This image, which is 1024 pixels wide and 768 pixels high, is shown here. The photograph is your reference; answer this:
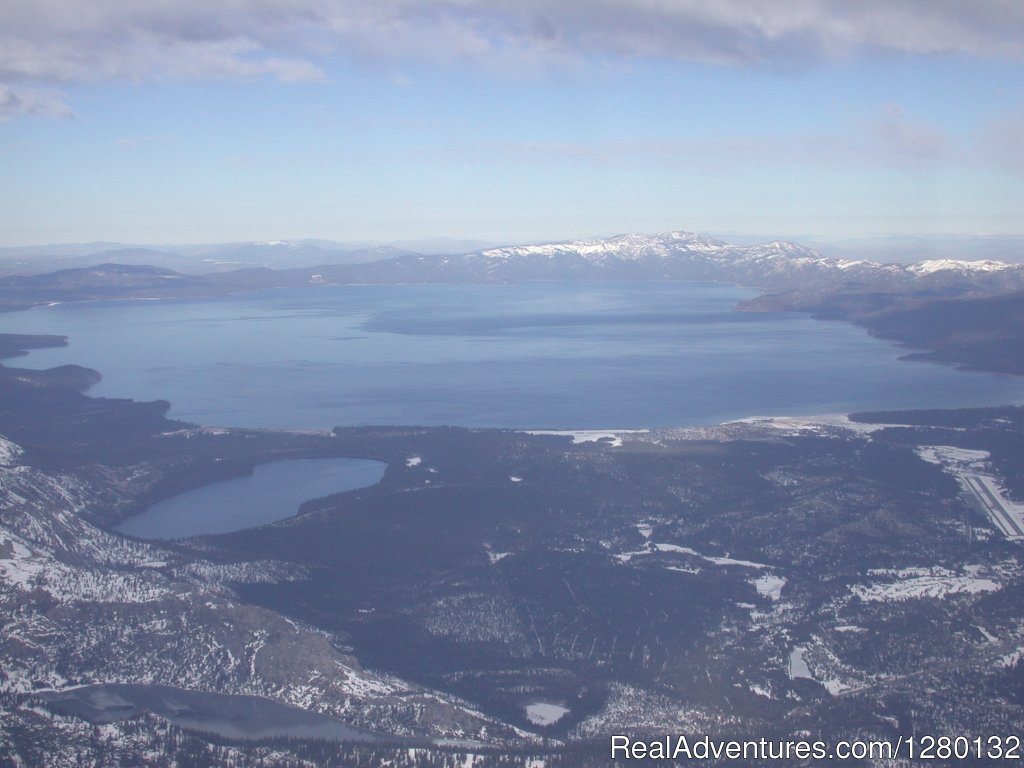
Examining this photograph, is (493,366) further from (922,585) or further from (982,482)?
(922,585)

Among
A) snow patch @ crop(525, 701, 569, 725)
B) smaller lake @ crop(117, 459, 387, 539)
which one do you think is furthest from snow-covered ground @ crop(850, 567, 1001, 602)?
smaller lake @ crop(117, 459, 387, 539)

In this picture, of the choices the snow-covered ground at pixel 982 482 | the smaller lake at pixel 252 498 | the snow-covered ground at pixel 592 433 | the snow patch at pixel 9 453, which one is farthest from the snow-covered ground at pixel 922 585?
the snow patch at pixel 9 453

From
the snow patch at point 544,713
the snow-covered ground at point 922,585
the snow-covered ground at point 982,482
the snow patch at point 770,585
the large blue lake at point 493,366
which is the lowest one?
the snow patch at point 544,713

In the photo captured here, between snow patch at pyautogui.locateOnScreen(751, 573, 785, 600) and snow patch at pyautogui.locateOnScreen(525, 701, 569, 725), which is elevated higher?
snow patch at pyautogui.locateOnScreen(751, 573, 785, 600)

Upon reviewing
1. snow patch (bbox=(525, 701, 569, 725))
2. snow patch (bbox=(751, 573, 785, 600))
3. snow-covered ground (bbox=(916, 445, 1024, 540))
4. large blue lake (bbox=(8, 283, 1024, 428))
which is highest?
large blue lake (bbox=(8, 283, 1024, 428))

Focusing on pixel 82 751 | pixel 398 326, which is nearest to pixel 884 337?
pixel 398 326

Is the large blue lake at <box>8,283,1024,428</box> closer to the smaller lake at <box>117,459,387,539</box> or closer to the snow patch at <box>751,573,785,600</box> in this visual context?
the smaller lake at <box>117,459,387,539</box>

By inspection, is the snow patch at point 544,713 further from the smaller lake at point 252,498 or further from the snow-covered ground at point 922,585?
the smaller lake at point 252,498
